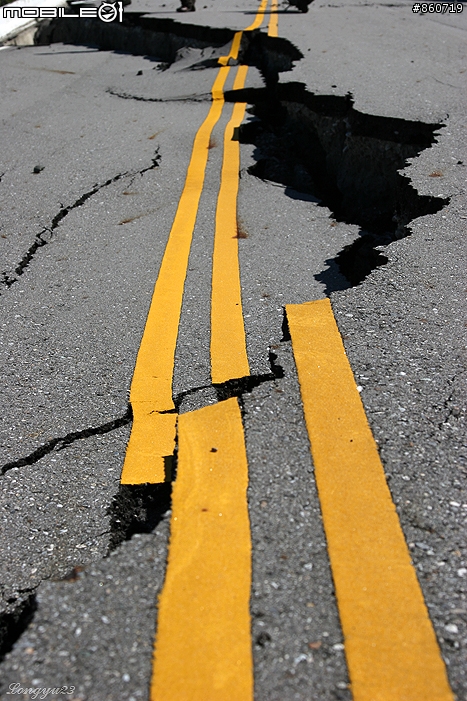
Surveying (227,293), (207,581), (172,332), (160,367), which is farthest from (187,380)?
(207,581)

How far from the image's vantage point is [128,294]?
3.62m

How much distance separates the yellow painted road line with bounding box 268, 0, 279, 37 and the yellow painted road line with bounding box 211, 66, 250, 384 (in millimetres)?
4773

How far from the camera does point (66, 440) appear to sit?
254 cm

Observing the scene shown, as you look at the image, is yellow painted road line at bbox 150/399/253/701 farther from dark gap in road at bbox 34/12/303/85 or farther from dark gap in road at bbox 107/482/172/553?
dark gap in road at bbox 34/12/303/85

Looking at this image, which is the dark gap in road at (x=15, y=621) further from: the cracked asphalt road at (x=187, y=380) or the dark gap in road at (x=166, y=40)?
the dark gap in road at (x=166, y=40)

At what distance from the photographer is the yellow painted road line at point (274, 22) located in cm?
951

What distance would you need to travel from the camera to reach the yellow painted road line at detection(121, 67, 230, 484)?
2367mm

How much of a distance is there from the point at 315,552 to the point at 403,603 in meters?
0.26

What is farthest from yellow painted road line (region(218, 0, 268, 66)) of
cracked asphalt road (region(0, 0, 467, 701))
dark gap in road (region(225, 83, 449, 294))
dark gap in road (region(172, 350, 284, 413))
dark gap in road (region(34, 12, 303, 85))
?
dark gap in road (region(172, 350, 284, 413))

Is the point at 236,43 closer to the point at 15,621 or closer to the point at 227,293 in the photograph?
the point at 227,293

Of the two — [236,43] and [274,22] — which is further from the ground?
[274,22]

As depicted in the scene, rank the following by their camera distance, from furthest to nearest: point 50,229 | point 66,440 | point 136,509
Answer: point 50,229, point 66,440, point 136,509

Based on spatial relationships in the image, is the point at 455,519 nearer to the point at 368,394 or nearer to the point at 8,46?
the point at 368,394

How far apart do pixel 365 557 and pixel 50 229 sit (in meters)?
3.44
